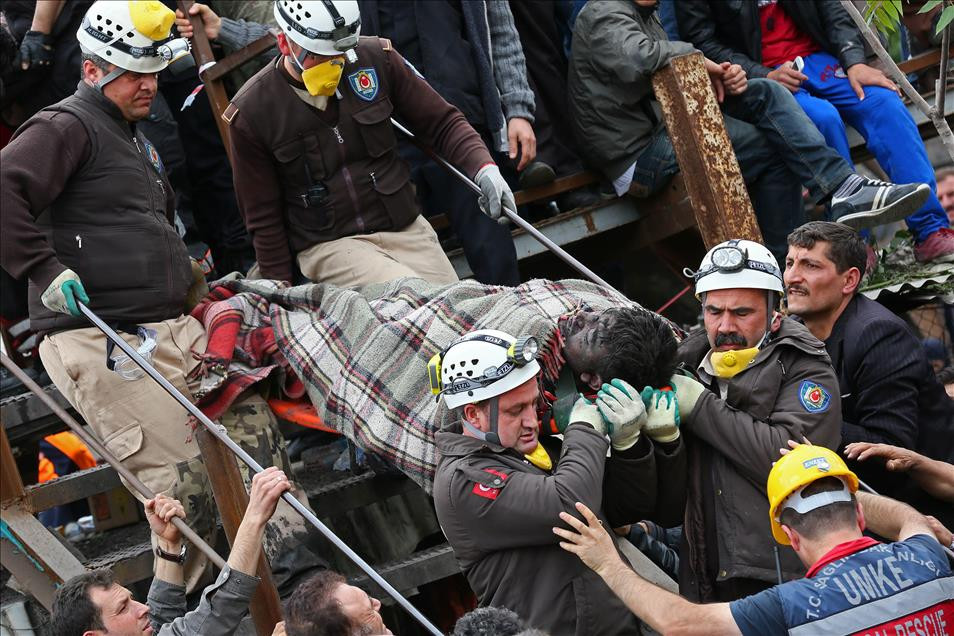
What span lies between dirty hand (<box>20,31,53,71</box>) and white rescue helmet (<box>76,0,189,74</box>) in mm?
1315

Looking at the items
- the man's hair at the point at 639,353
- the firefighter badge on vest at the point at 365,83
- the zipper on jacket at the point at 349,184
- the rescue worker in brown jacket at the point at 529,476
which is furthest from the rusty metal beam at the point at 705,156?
the rescue worker in brown jacket at the point at 529,476

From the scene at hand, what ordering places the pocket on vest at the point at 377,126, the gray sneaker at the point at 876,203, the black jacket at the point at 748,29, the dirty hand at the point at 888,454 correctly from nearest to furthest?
the dirty hand at the point at 888,454
the pocket on vest at the point at 377,126
the gray sneaker at the point at 876,203
the black jacket at the point at 748,29

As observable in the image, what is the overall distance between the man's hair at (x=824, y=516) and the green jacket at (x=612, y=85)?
3392 mm

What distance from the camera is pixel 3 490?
5.46 m

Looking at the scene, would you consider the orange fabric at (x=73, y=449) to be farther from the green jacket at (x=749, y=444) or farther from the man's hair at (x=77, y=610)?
the green jacket at (x=749, y=444)

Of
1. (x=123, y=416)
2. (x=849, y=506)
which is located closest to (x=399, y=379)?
(x=123, y=416)

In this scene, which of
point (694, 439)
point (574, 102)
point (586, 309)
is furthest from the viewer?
point (574, 102)

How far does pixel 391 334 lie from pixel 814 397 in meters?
1.74

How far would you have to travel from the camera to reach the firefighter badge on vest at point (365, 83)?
18.2 feet

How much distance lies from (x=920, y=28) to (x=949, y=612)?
495cm

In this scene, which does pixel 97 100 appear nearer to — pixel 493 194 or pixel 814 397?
pixel 493 194

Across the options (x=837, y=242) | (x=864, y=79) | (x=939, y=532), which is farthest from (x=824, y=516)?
(x=864, y=79)

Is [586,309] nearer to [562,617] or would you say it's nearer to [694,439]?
[694,439]

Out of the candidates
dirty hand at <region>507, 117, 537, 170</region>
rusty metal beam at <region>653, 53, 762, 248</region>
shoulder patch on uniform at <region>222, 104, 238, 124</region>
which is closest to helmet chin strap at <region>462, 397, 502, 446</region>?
shoulder patch on uniform at <region>222, 104, 238, 124</region>
